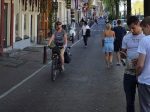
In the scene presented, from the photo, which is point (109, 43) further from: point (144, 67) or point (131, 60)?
point (144, 67)

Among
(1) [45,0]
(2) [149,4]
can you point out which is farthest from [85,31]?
(2) [149,4]

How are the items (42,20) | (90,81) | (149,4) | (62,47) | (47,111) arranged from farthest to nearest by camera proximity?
(42,20) < (62,47) < (90,81) < (149,4) < (47,111)

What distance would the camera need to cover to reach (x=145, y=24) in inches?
252

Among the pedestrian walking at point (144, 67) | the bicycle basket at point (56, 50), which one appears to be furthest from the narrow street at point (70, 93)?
the pedestrian walking at point (144, 67)

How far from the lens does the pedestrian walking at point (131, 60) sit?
7.87m

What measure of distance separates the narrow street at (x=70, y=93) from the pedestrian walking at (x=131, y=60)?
78.5 inches

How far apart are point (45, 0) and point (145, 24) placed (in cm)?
2930

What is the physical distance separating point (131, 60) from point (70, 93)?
4.56 meters

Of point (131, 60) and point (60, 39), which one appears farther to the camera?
point (60, 39)

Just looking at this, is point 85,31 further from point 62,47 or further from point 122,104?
point 122,104

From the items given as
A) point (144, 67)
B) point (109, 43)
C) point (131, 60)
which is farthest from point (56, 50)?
point (144, 67)

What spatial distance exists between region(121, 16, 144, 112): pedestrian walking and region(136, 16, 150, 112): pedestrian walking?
3.83 feet

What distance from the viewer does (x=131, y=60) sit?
313 inches

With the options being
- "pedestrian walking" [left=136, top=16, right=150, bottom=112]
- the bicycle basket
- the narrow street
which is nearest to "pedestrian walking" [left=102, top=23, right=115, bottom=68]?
the narrow street
